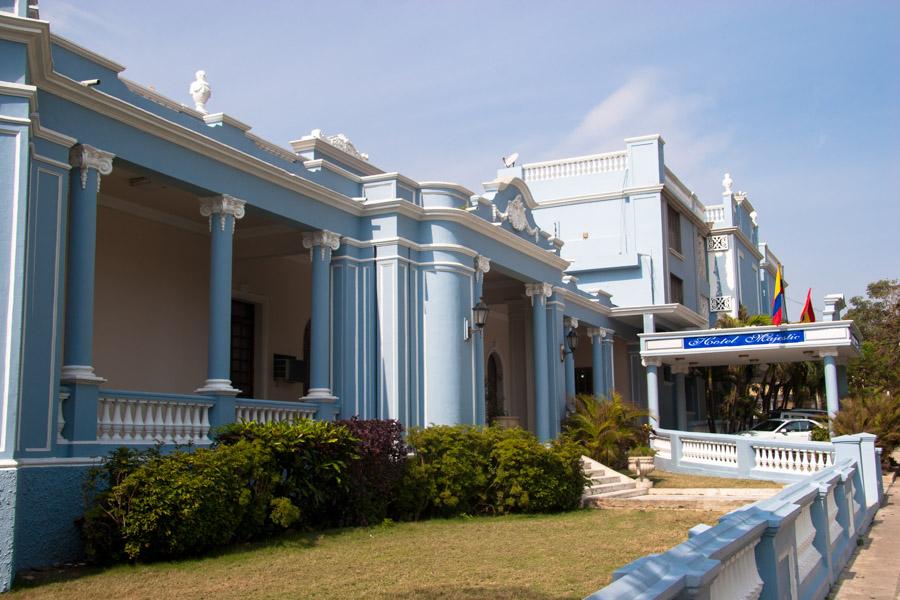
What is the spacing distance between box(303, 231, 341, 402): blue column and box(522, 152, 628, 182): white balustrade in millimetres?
16526

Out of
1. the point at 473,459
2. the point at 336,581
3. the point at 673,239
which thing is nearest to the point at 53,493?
the point at 336,581

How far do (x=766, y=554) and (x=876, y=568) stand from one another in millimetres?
4662

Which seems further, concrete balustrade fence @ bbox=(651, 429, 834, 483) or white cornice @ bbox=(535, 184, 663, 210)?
white cornice @ bbox=(535, 184, 663, 210)

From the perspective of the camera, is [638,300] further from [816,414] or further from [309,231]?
[309,231]

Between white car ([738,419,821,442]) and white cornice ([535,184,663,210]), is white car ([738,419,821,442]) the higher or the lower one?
the lower one

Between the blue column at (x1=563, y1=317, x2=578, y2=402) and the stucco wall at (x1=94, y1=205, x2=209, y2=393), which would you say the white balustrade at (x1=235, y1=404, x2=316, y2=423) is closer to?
the stucco wall at (x1=94, y1=205, x2=209, y2=393)

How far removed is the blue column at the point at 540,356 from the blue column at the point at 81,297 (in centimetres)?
1131

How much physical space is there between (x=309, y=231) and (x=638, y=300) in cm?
1590

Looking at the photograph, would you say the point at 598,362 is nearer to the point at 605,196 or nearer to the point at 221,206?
the point at 605,196

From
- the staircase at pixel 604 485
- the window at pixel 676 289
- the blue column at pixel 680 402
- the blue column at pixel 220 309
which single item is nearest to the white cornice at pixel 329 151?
the blue column at pixel 220 309

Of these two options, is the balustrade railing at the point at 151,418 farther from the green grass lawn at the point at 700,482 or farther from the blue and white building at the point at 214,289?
the green grass lawn at the point at 700,482

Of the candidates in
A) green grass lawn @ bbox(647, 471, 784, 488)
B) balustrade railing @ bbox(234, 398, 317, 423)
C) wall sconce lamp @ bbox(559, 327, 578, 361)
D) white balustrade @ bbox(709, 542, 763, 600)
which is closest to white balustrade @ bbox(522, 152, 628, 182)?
wall sconce lamp @ bbox(559, 327, 578, 361)

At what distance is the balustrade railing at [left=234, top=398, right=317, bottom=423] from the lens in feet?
42.0

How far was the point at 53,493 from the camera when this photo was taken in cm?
943
